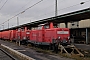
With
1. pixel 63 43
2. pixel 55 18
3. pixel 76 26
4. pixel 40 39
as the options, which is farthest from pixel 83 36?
pixel 63 43

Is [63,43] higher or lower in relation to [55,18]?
lower

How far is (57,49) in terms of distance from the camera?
20.3 metres

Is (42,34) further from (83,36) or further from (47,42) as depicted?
(83,36)

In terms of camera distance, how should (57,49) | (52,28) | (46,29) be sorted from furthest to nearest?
1. (46,29)
2. (52,28)
3. (57,49)

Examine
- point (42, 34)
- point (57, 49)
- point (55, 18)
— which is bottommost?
point (57, 49)

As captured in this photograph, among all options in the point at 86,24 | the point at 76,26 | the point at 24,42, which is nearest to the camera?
the point at 24,42

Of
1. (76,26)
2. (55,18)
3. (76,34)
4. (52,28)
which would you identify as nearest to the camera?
(52,28)

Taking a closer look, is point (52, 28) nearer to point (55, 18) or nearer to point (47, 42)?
point (47, 42)

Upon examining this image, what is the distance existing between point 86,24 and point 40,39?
2306 cm

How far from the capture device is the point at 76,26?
4981cm

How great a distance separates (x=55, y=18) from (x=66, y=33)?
7375mm

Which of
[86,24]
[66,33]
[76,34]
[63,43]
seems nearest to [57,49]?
[63,43]

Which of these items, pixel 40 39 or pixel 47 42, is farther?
pixel 40 39

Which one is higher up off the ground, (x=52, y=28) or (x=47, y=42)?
(x=52, y=28)
